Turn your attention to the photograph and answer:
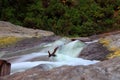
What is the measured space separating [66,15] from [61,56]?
848 cm

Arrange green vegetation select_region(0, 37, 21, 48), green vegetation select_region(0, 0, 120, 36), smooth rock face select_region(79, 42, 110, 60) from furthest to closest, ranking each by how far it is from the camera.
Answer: green vegetation select_region(0, 0, 120, 36), green vegetation select_region(0, 37, 21, 48), smooth rock face select_region(79, 42, 110, 60)

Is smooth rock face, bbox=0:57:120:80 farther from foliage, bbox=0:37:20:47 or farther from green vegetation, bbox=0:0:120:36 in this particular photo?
green vegetation, bbox=0:0:120:36

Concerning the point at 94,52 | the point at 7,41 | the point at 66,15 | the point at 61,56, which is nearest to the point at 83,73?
the point at 61,56

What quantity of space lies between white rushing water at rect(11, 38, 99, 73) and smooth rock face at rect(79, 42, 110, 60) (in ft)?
0.69

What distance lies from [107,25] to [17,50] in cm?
715

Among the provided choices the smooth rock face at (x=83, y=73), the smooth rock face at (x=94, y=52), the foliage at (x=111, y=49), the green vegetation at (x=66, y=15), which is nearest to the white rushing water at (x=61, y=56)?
the smooth rock face at (x=94, y=52)

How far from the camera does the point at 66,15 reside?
16453mm

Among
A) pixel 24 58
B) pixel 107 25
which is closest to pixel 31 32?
pixel 24 58

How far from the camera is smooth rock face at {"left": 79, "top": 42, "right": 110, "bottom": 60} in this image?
7.93 m

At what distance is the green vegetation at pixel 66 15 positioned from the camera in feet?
51.2

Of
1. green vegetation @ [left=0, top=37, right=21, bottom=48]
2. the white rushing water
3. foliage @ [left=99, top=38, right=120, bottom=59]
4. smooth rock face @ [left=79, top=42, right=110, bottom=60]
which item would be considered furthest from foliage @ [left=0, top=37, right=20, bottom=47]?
foliage @ [left=99, top=38, right=120, bottom=59]

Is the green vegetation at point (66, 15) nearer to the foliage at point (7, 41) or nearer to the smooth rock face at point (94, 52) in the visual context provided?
the foliage at point (7, 41)

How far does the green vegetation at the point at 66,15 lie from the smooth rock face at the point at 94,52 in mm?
6283

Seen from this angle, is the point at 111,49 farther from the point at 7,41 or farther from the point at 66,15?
the point at 66,15
